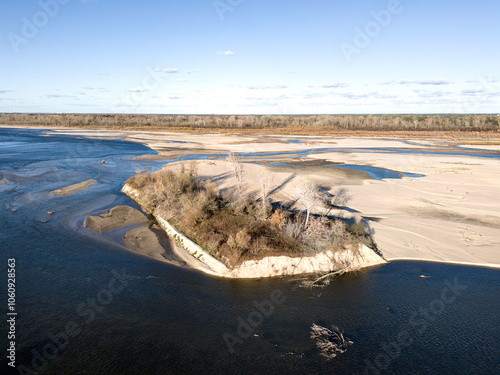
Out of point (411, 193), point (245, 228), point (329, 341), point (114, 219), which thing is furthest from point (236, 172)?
point (329, 341)

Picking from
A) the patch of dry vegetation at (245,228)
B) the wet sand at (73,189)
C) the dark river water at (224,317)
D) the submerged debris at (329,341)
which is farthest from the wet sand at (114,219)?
the submerged debris at (329,341)

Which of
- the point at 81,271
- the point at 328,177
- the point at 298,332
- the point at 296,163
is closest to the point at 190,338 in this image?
the point at 298,332

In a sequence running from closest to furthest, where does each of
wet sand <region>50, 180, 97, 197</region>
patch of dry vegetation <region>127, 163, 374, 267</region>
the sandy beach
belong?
patch of dry vegetation <region>127, 163, 374, 267</region> < the sandy beach < wet sand <region>50, 180, 97, 197</region>

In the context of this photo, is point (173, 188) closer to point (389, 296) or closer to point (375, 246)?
point (375, 246)

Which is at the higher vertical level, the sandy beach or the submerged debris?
the sandy beach

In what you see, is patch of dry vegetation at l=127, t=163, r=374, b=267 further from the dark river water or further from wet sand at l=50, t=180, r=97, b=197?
wet sand at l=50, t=180, r=97, b=197

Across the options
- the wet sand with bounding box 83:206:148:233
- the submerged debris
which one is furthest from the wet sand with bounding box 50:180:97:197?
the submerged debris
